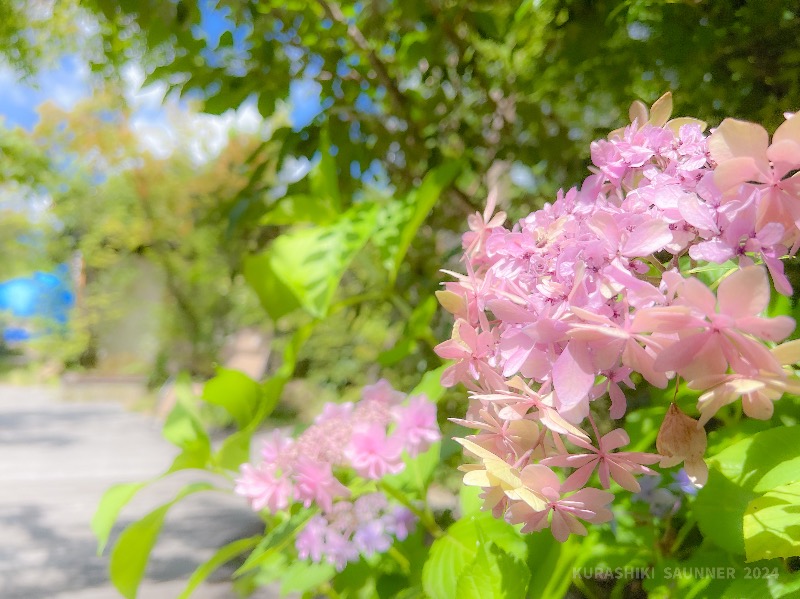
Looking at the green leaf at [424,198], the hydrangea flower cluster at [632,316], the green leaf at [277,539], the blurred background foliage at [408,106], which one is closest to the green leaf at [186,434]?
the blurred background foliage at [408,106]

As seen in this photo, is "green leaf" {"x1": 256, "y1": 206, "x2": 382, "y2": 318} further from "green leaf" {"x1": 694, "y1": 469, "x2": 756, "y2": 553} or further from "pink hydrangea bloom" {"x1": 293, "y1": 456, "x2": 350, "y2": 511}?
"green leaf" {"x1": 694, "y1": 469, "x2": 756, "y2": 553}

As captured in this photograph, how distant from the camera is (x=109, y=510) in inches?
20.2

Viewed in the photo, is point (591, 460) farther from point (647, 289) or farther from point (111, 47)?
point (111, 47)

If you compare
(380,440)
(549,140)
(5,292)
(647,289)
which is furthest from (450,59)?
(5,292)

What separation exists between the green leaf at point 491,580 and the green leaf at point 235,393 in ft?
1.08

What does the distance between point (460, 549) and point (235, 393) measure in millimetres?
283

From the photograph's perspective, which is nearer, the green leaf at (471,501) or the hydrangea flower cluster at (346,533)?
the green leaf at (471,501)

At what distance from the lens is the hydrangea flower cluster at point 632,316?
17 cm

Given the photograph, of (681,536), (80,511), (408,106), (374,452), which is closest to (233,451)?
(374,452)

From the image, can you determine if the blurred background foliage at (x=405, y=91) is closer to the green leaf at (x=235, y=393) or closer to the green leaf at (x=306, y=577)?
the green leaf at (x=235, y=393)

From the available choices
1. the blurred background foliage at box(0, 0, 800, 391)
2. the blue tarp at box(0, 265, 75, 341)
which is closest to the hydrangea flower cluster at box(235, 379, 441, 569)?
the blurred background foliage at box(0, 0, 800, 391)

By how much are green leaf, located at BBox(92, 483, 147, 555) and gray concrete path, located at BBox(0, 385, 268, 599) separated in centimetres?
47

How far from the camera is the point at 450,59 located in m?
0.88

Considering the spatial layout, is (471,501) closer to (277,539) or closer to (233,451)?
(277,539)
